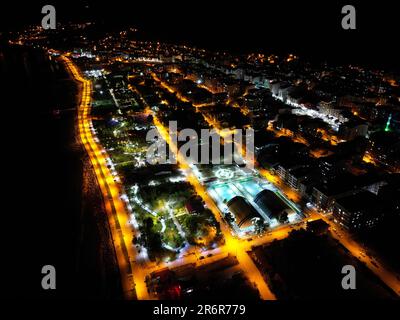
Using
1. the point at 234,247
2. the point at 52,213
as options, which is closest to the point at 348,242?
the point at 234,247

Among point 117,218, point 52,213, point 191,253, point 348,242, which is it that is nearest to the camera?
point 191,253

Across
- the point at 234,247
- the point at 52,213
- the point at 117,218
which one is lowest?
the point at 234,247

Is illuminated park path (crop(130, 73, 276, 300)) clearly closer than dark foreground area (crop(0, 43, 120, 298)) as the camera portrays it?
Yes

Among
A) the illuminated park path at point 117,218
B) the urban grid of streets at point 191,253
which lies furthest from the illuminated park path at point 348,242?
the illuminated park path at point 117,218

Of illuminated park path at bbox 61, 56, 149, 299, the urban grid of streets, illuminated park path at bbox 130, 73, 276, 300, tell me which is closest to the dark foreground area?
illuminated park path at bbox 61, 56, 149, 299

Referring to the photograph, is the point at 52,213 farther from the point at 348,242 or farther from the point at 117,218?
the point at 348,242

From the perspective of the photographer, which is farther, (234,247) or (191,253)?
(234,247)

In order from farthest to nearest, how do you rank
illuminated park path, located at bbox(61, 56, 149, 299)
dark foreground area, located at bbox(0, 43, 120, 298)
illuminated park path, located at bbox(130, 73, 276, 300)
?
dark foreground area, located at bbox(0, 43, 120, 298)
illuminated park path, located at bbox(61, 56, 149, 299)
illuminated park path, located at bbox(130, 73, 276, 300)

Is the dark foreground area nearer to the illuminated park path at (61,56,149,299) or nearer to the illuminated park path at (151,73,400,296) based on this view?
the illuminated park path at (61,56,149,299)

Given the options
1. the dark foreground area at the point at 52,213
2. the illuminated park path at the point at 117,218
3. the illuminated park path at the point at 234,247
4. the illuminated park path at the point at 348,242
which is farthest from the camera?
the dark foreground area at the point at 52,213

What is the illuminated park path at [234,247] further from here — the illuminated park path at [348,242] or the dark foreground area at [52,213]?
the dark foreground area at [52,213]

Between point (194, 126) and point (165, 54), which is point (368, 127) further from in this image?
point (165, 54)

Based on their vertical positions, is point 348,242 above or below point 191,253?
above

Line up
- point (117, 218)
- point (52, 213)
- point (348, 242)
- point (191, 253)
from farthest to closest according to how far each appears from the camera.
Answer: point (52, 213) < point (117, 218) < point (348, 242) < point (191, 253)
